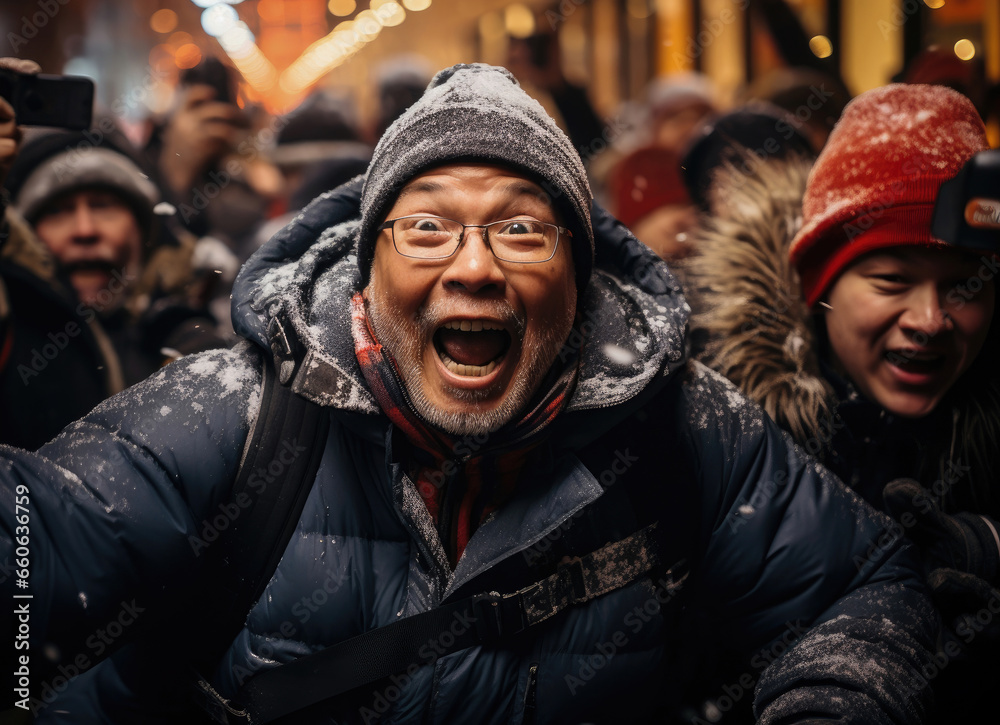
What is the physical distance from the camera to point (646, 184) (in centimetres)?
390

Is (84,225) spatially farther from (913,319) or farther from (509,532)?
(913,319)

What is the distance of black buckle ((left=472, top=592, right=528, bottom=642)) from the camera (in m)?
1.79

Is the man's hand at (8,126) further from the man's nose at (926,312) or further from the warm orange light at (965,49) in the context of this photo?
the warm orange light at (965,49)

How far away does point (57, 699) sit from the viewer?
6.28 feet

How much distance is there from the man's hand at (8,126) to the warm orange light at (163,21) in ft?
35.5

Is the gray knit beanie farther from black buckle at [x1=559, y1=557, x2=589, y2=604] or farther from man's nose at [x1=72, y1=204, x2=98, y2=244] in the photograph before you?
man's nose at [x1=72, y1=204, x2=98, y2=244]

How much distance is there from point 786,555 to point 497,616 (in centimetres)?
74

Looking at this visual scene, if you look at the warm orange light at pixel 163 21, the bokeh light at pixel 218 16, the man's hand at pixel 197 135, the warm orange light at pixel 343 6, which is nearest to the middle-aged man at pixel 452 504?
the man's hand at pixel 197 135

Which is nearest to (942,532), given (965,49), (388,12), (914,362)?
(914,362)

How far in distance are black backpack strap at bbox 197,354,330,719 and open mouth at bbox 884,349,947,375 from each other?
1531 mm

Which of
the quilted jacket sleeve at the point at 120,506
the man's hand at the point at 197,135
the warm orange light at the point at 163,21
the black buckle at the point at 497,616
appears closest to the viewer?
the quilted jacket sleeve at the point at 120,506

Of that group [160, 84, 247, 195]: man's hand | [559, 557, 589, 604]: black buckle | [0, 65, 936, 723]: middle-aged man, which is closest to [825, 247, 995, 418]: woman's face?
[0, 65, 936, 723]: middle-aged man

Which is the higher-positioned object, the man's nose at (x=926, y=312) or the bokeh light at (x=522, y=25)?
the bokeh light at (x=522, y=25)

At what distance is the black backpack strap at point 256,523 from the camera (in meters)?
1.77
